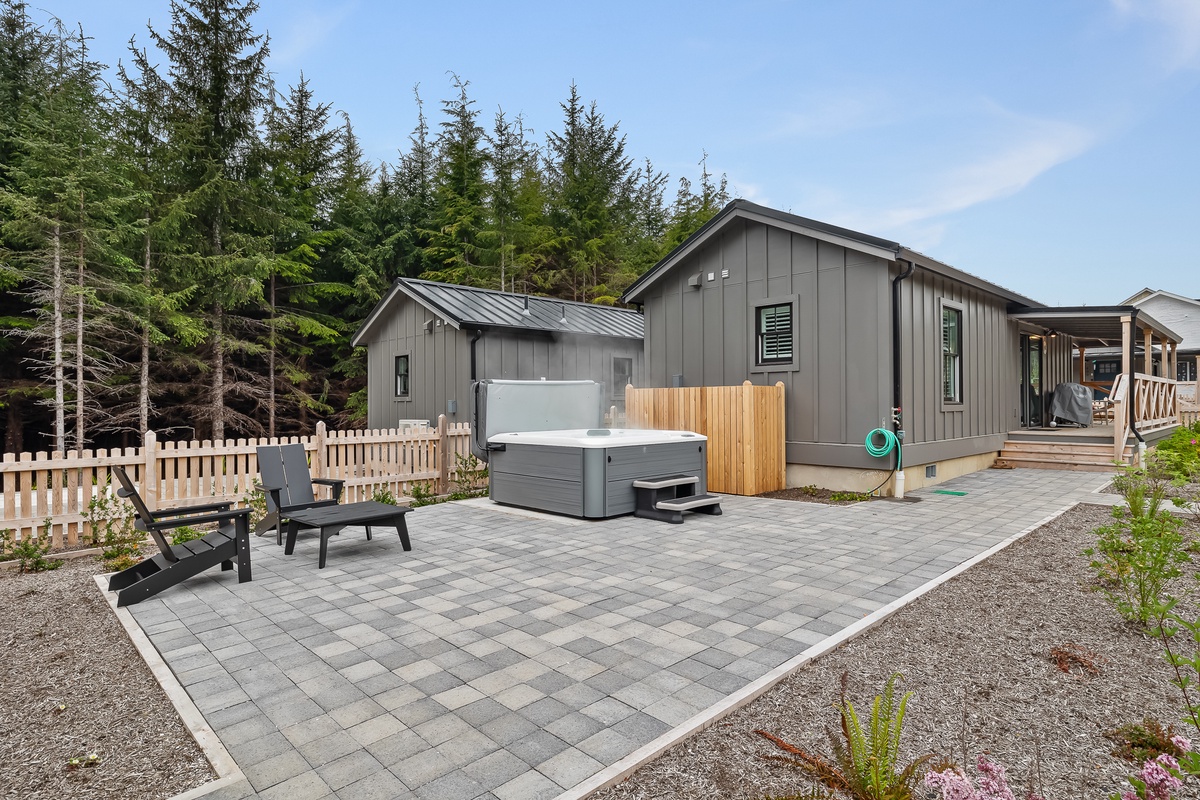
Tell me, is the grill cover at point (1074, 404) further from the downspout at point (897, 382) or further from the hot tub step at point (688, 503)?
the hot tub step at point (688, 503)

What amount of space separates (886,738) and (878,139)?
1724 cm

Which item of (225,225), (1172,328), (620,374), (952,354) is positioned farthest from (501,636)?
(1172,328)

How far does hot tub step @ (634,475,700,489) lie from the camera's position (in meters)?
6.69

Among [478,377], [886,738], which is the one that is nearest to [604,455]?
[886,738]

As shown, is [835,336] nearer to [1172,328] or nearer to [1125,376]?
[1125,376]

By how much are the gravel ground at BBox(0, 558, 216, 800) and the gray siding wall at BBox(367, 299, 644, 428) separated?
8242 mm

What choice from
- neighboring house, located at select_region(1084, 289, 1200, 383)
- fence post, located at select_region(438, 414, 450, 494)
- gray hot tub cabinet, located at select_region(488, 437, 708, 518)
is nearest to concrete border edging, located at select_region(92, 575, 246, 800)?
gray hot tub cabinet, located at select_region(488, 437, 708, 518)

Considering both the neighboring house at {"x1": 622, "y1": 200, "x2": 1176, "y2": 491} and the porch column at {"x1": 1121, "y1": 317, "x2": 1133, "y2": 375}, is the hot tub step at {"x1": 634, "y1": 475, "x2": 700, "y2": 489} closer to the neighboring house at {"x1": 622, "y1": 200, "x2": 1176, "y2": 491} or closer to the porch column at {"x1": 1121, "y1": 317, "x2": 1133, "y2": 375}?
the neighboring house at {"x1": 622, "y1": 200, "x2": 1176, "y2": 491}

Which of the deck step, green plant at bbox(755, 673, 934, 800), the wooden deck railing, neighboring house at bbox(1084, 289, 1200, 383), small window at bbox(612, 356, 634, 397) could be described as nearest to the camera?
green plant at bbox(755, 673, 934, 800)

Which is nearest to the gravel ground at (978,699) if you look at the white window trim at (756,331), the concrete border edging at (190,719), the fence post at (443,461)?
the concrete border edging at (190,719)

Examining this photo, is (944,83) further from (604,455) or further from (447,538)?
(447,538)

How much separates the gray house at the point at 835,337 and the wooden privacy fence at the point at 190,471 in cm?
402

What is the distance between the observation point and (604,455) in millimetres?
6621

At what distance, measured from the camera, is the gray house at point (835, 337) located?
8117 mm
